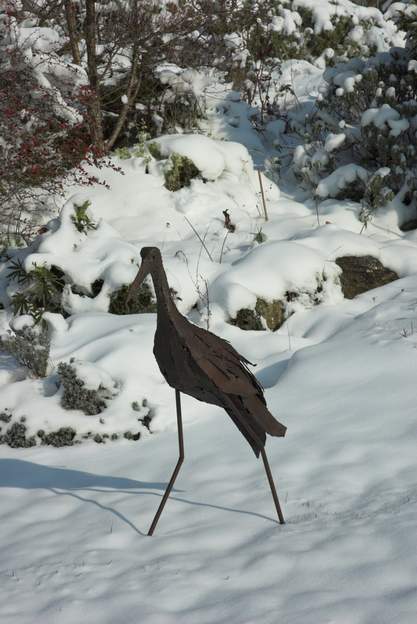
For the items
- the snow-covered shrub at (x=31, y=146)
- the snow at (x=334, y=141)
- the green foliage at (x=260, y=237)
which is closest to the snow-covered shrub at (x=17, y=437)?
the snow-covered shrub at (x=31, y=146)

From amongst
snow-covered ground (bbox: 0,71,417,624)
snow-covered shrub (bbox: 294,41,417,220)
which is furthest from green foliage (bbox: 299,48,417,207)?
snow-covered ground (bbox: 0,71,417,624)

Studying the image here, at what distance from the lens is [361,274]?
23.6 feet

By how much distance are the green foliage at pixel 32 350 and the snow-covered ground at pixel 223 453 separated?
104mm

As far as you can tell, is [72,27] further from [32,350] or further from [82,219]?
[32,350]

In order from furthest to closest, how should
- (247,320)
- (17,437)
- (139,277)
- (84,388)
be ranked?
(247,320) → (84,388) → (17,437) → (139,277)

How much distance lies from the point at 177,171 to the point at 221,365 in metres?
5.85

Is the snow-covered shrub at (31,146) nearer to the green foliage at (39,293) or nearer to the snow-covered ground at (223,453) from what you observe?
the snow-covered ground at (223,453)


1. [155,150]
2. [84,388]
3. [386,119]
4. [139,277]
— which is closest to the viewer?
[139,277]

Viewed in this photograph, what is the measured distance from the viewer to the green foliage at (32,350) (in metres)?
5.45

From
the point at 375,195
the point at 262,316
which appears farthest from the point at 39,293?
the point at 375,195

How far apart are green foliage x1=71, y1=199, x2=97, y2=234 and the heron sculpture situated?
4264 millimetres

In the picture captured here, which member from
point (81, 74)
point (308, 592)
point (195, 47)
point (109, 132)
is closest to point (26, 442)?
point (308, 592)

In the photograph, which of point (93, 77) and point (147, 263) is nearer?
point (147, 263)

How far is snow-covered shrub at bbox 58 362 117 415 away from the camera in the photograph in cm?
505
